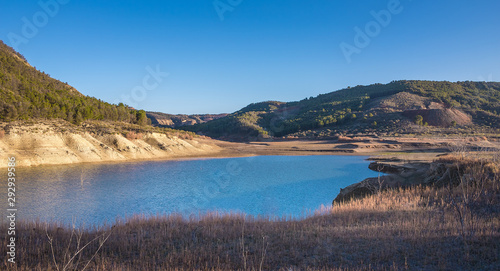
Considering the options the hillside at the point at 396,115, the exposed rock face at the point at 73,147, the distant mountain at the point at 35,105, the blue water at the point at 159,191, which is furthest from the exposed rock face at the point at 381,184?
the hillside at the point at 396,115

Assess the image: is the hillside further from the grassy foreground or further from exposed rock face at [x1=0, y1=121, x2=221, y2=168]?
the grassy foreground

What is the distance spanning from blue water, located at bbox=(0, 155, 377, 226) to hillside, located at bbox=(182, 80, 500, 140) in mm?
55714

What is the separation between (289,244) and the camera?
8.33 metres

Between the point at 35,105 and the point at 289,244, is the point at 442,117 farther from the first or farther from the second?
the point at 35,105

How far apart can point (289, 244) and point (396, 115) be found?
92138 mm

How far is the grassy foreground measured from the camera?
666cm

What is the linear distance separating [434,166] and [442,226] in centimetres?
1089

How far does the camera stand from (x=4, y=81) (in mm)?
48125

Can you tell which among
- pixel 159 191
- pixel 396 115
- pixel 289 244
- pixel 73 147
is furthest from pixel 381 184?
pixel 396 115

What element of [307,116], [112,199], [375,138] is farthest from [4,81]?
[307,116]

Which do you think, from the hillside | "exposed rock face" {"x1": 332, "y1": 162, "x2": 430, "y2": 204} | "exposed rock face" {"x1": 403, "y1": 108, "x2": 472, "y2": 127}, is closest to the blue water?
"exposed rock face" {"x1": 332, "y1": 162, "x2": 430, "y2": 204}

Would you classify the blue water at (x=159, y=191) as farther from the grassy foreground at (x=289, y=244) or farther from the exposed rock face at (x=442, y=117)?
the exposed rock face at (x=442, y=117)

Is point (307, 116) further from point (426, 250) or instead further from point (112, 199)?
point (426, 250)

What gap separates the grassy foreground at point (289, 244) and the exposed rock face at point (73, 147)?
96.0 ft
